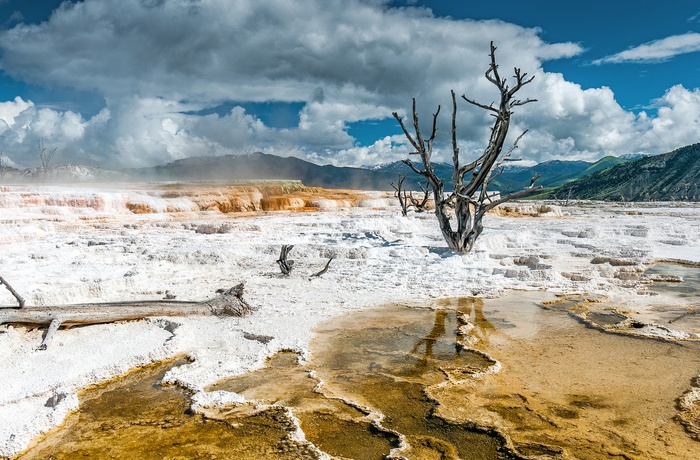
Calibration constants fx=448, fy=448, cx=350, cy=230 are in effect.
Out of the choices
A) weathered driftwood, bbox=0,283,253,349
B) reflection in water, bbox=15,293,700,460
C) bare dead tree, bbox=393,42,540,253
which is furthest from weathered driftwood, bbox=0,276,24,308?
bare dead tree, bbox=393,42,540,253

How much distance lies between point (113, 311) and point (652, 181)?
348ft

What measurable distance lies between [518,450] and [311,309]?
155 inches

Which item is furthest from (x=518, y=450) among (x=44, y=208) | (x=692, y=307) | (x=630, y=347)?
(x=44, y=208)

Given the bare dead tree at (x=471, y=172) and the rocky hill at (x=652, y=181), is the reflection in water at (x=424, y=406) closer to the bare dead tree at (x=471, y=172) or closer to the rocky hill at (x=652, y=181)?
the bare dead tree at (x=471, y=172)

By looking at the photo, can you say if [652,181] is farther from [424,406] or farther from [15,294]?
[15,294]

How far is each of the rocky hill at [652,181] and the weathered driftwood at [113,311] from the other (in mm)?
76911

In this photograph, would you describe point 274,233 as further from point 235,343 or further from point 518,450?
point 518,450

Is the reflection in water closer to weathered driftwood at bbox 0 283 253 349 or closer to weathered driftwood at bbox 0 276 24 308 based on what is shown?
weathered driftwood at bbox 0 283 253 349

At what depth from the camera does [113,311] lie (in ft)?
17.5

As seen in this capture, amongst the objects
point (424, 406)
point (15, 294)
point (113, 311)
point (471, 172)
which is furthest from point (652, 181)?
point (15, 294)

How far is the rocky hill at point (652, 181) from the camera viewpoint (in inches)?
3115

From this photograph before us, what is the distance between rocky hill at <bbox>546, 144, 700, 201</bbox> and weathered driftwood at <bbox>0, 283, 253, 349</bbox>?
76911mm

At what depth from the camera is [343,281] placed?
27.1 ft

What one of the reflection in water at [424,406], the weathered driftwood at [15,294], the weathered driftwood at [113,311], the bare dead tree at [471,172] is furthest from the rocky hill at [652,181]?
the weathered driftwood at [15,294]
